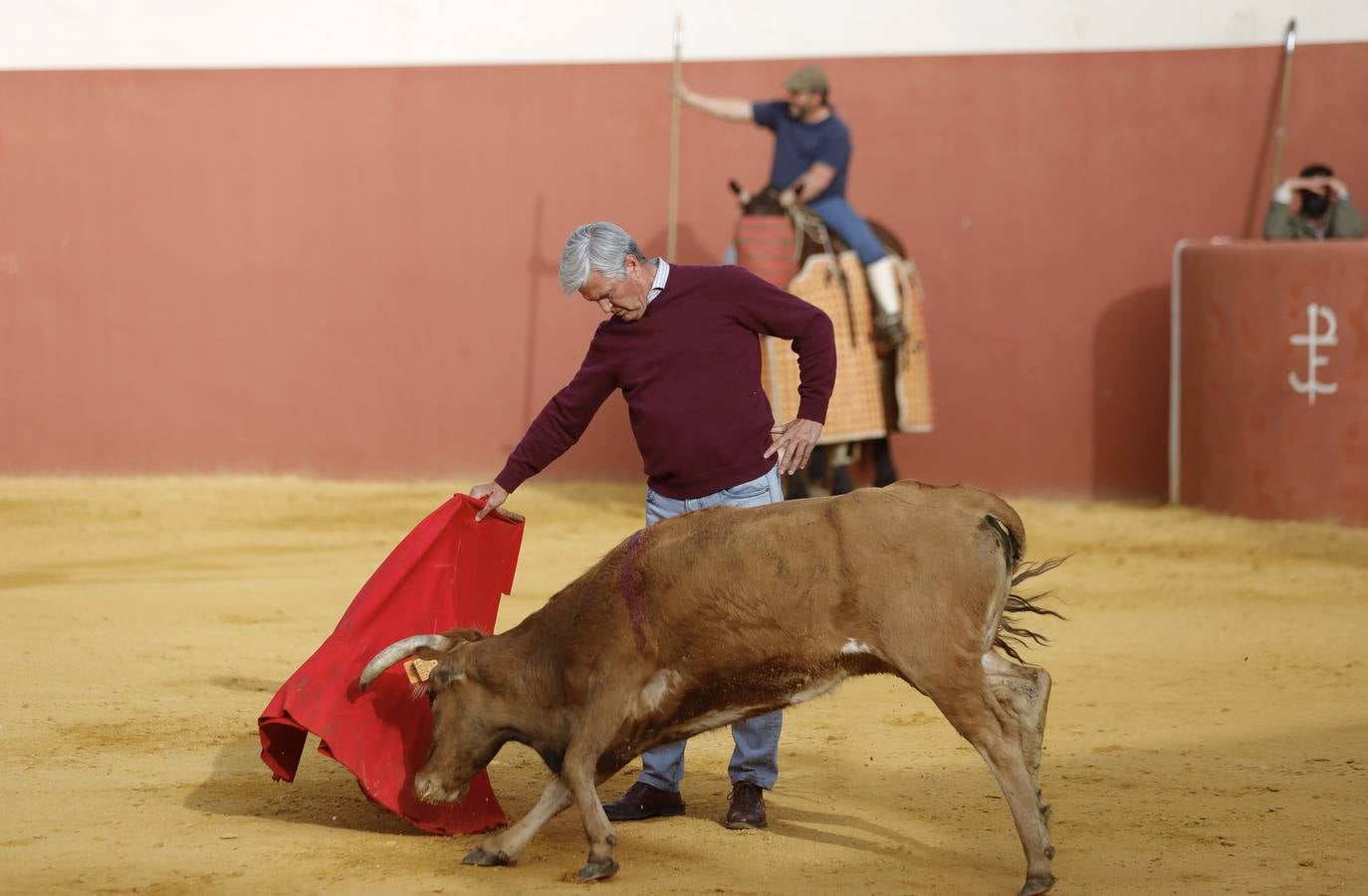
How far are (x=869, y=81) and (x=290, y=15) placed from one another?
3.80m

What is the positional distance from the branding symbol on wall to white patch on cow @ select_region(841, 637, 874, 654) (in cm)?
678

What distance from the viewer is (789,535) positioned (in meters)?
4.49

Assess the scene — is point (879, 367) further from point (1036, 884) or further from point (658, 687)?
point (1036, 884)

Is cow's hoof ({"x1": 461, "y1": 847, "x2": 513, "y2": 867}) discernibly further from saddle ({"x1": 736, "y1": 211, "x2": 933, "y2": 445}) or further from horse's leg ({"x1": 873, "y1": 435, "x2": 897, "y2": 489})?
horse's leg ({"x1": 873, "y1": 435, "x2": 897, "y2": 489})

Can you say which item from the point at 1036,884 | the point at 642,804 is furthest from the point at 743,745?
the point at 1036,884

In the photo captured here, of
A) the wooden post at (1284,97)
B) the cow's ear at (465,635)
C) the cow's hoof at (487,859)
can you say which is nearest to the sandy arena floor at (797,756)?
the cow's hoof at (487,859)

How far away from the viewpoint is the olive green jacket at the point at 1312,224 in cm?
1068

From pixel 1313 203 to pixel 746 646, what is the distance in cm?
763

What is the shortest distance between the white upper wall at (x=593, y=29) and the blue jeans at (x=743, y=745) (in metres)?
7.20

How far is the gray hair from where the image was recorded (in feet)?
15.9

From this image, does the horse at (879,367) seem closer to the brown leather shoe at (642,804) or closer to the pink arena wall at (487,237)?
the pink arena wall at (487,237)

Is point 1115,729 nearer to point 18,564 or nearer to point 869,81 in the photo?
point 18,564

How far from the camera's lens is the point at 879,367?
11.0m

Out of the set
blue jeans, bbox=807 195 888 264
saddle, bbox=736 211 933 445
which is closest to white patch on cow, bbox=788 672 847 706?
saddle, bbox=736 211 933 445
